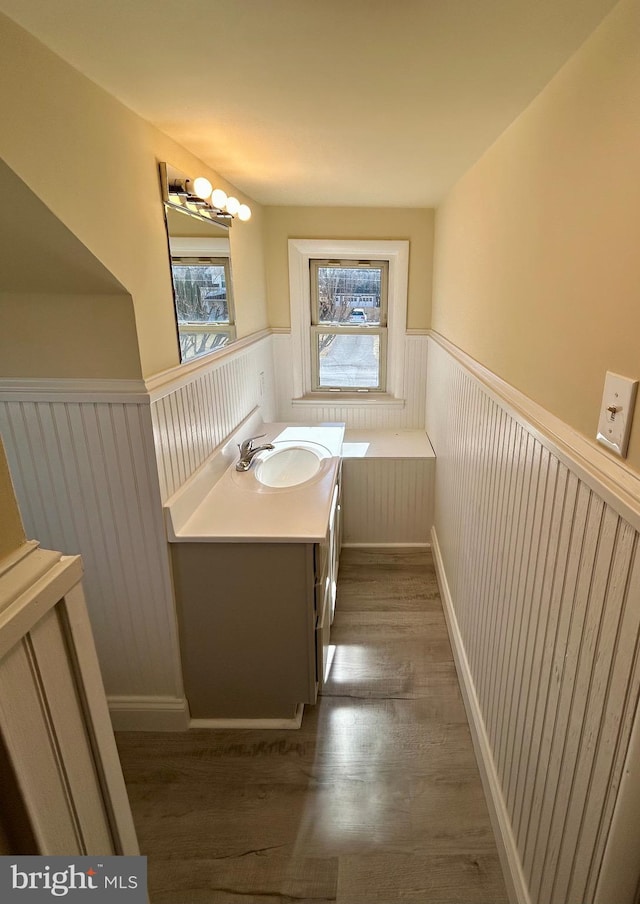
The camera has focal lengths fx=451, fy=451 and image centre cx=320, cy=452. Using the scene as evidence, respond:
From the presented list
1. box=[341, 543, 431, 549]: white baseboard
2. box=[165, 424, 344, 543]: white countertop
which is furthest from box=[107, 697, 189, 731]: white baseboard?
box=[341, 543, 431, 549]: white baseboard

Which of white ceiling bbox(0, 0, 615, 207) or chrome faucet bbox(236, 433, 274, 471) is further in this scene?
chrome faucet bbox(236, 433, 274, 471)

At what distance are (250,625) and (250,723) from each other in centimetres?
45

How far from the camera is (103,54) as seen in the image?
3.22 feet

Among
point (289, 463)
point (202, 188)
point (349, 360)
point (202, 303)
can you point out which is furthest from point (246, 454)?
point (349, 360)

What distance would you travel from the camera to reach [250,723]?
1785 millimetres

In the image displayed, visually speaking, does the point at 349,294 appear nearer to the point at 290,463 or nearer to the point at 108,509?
the point at 290,463

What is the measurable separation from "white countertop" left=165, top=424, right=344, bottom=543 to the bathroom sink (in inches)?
4.8

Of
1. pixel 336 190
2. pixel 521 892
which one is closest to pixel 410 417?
pixel 336 190

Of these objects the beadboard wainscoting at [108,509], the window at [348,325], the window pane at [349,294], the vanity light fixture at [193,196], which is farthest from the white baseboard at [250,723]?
the window pane at [349,294]

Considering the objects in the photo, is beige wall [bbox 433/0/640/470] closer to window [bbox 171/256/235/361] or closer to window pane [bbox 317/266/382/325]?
window [bbox 171/256/235/361]

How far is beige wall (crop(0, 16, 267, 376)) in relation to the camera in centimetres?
93

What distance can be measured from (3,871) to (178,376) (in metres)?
1.31

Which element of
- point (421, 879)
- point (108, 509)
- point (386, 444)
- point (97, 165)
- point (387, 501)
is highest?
point (97, 165)

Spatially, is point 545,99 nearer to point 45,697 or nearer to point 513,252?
point 513,252
